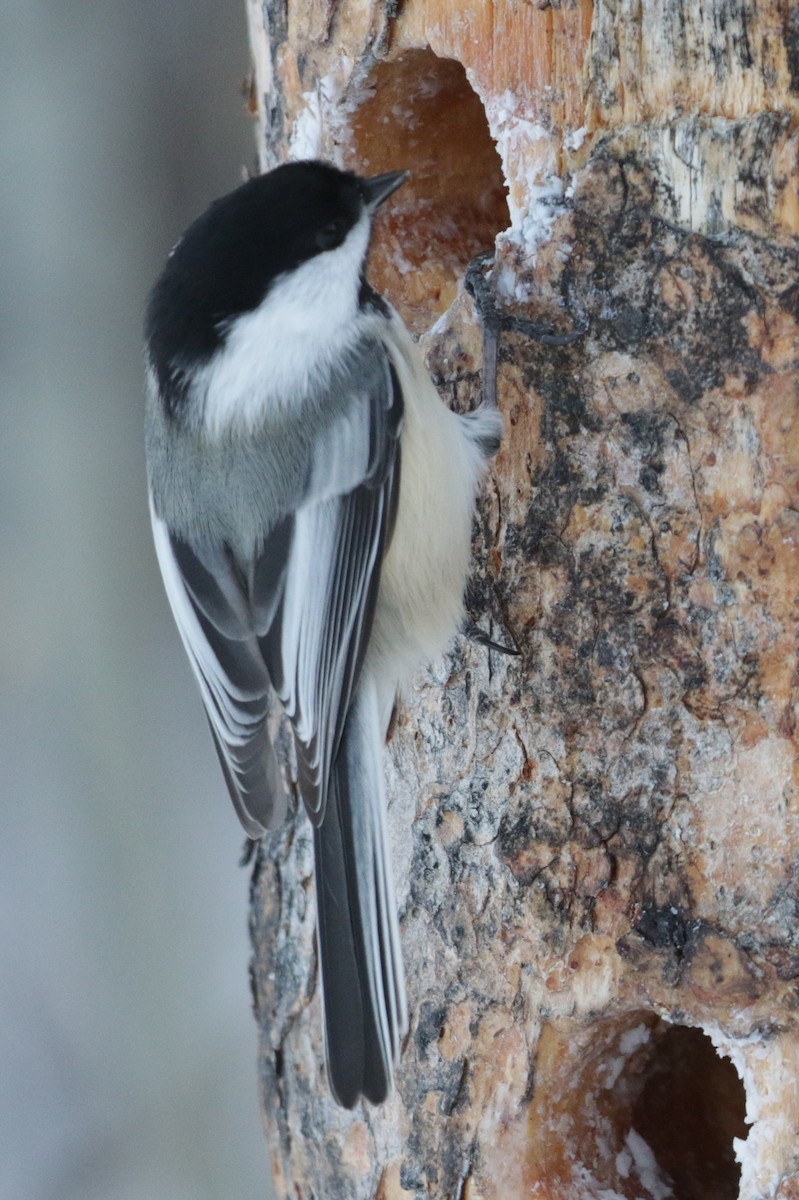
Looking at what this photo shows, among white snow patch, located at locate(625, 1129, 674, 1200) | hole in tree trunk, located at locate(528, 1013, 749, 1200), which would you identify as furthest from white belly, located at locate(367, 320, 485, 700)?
white snow patch, located at locate(625, 1129, 674, 1200)

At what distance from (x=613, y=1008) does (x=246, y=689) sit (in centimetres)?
43

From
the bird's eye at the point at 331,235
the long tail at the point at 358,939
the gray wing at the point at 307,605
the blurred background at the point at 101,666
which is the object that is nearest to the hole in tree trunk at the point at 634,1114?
the long tail at the point at 358,939

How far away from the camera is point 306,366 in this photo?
3.95 feet

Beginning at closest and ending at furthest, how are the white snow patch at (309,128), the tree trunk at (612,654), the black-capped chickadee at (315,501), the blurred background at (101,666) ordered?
the tree trunk at (612,654) < the black-capped chickadee at (315,501) < the white snow patch at (309,128) < the blurred background at (101,666)

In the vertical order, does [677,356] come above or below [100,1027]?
above

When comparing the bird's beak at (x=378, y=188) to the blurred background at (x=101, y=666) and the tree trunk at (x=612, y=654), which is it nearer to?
the tree trunk at (x=612, y=654)

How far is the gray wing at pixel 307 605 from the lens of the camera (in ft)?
3.82

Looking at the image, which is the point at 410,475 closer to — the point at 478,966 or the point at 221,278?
the point at 221,278

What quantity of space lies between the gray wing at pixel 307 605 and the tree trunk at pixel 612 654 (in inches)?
4.2

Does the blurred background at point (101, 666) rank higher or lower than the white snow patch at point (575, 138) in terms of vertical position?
lower

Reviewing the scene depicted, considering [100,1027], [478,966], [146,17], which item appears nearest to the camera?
[478,966]

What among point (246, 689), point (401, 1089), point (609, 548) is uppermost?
point (609, 548)

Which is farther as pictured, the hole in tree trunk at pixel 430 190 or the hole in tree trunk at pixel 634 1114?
the hole in tree trunk at pixel 430 190

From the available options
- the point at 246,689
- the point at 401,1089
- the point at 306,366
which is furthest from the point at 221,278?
the point at 401,1089
